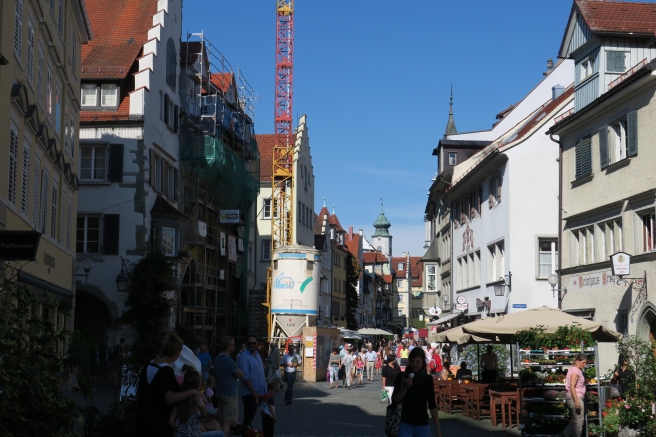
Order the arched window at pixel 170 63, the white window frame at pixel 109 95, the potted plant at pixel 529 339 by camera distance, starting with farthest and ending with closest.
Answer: the arched window at pixel 170 63, the white window frame at pixel 109 95, the potted plant at pixel 529 339

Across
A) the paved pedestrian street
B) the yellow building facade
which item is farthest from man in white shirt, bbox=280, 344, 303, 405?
the yellow building facade

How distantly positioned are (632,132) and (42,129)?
13.9 m

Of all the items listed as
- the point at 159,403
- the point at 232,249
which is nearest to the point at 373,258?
the point at 232,249

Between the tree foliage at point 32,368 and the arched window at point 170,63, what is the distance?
117ft

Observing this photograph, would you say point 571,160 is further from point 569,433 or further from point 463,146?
point 463,146

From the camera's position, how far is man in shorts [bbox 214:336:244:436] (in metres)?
14.6

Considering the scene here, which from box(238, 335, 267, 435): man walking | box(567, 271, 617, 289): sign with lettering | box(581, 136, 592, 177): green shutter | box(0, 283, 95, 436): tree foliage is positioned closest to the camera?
box(0, 283, 95, 436): tree foliage

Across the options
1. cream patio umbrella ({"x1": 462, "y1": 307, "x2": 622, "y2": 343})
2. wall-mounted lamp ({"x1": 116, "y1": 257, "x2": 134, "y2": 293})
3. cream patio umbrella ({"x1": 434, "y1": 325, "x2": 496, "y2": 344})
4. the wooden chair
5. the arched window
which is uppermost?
the arched window

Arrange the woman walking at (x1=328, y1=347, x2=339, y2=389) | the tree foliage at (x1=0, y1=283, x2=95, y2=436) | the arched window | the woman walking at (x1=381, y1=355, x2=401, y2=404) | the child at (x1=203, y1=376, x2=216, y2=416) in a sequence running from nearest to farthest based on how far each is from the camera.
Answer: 1. the tree foliage at (x1=0, y1=283, x2=95, y2=436)
2. the child at (x1=203, y1=376, x2=216, y2=416)
3. the woman walking at (x1=381, y1=355, x2=401, y2=404)
4. the woman walking at (x1=328, y1=347, x2=339, y2=389)
5. the arched window

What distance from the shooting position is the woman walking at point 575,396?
16609 mm

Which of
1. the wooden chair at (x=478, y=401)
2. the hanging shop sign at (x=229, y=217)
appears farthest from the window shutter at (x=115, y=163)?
the wooden chair at (x=478, y=401)

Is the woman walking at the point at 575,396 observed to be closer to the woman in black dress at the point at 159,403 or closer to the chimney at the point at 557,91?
the woman in black dress at the point at 159,403

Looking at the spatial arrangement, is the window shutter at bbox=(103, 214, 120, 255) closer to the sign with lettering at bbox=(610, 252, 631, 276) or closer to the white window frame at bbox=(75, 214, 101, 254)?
the white window frame at bbox=(75, 214, 101, 254)

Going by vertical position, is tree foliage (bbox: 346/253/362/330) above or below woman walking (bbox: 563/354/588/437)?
above
